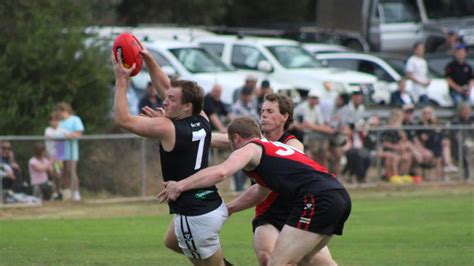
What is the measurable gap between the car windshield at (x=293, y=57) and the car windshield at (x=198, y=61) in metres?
1.76

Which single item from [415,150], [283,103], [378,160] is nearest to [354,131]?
[378,160]

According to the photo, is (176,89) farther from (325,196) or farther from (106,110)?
(106,110)

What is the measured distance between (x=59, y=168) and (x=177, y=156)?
→ 408 inches

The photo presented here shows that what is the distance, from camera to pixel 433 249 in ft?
48.2

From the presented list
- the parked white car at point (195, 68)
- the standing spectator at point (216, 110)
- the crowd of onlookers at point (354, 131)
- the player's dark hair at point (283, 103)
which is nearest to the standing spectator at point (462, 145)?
the crowd of onlookers at point (354, 131)

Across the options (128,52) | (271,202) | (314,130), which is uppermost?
(128,52)

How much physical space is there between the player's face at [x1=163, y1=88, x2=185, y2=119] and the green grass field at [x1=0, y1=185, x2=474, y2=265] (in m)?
3.87

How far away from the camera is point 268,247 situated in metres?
10.1

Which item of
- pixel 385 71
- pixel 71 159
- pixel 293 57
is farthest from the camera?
pixel 385 71

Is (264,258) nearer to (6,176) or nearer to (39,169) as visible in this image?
(6,176)

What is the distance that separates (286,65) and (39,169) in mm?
9201

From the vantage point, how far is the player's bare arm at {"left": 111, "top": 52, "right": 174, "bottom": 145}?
943 cm

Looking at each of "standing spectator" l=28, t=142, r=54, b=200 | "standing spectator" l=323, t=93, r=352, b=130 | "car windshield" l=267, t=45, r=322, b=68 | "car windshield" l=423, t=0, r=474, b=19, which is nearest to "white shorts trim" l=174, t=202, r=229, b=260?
"standing spectator" l=28, t=142, r=54, b=200

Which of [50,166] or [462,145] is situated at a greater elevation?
[50,166]
